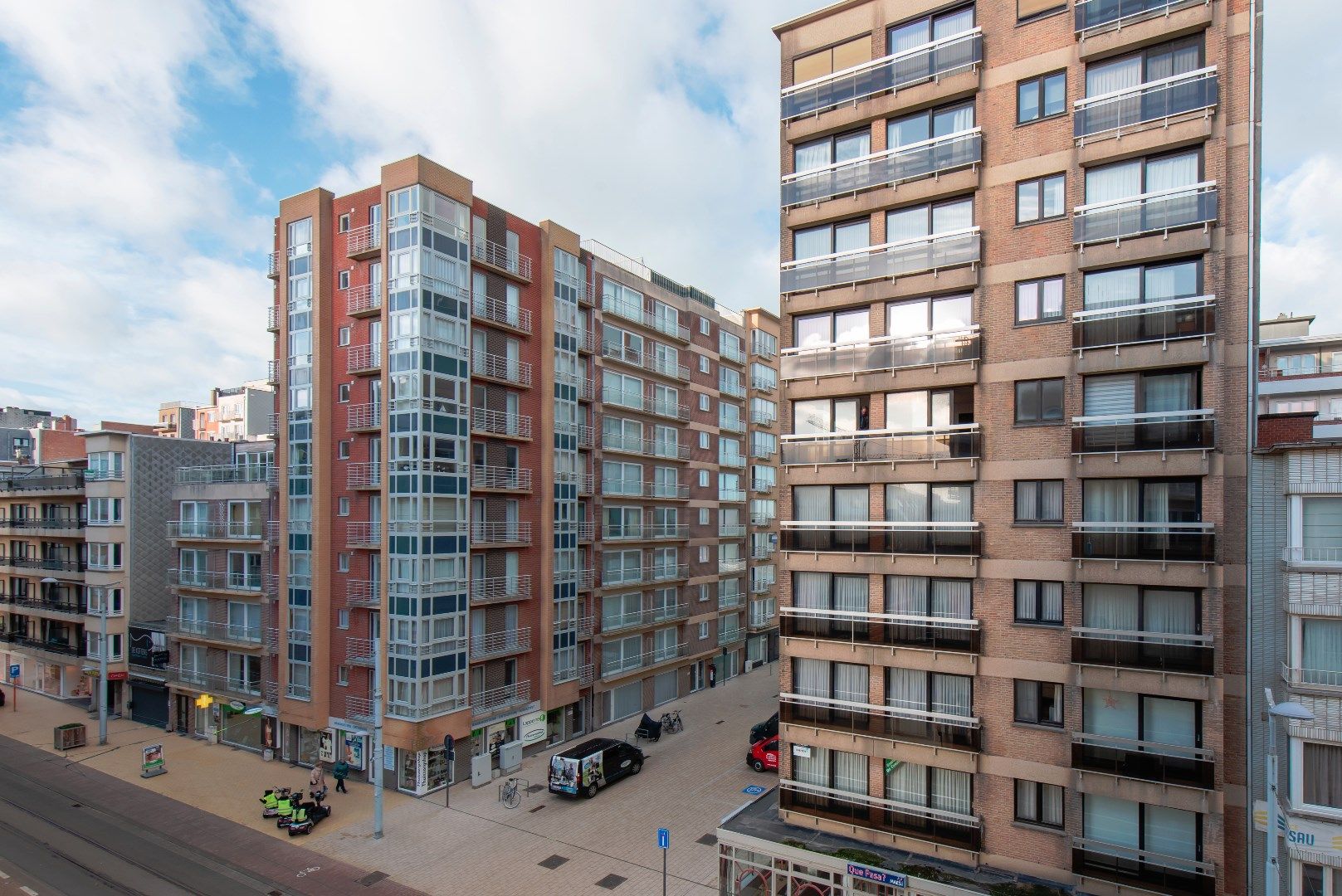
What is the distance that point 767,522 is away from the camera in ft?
186

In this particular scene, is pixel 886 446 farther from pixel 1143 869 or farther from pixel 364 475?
pixel 364 475

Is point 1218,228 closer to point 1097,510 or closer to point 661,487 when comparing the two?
point 1097,510

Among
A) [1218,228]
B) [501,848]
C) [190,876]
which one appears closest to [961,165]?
[1218,228]

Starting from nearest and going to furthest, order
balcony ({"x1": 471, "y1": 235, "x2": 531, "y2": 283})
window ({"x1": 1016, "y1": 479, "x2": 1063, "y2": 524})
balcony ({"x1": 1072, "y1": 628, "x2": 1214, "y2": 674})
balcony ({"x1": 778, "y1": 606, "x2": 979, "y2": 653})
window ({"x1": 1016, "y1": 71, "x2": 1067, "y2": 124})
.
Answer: balcony ({"x1": 1072, "y1": 628, "x2": 1214, "y2": 674}), window ({"x1": 1016, "y1": 479, "x2": 1063, "y2": 524}), window ({"x1": 1016, "y1": 71, "x2": 1067, "y2": 124}), balcony ({"x1": 778, "y1": 606, "x2": 979, "y2": 653}), balcony ({"x1": 471, "y1": 235, "x2": 531, "y2": 283})

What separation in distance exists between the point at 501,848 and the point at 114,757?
22.9 m

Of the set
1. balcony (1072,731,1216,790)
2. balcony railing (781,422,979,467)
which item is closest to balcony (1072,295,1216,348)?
balcony railing (781,422,979,467)

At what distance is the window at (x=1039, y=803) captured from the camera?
18172 mm

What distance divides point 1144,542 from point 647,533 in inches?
1140

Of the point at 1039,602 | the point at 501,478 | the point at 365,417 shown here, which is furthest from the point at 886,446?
the point at 365,417

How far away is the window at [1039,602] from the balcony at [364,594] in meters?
24.7

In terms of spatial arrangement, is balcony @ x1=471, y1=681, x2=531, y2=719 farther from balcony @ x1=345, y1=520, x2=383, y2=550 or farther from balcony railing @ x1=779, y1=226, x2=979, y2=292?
balcony railing @ x1=779, y1=226, x2=979, y2=292

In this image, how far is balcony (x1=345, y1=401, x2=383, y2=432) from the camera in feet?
104

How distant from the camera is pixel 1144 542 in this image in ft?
57.2

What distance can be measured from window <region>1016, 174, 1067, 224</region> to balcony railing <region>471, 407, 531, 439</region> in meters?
23.4
